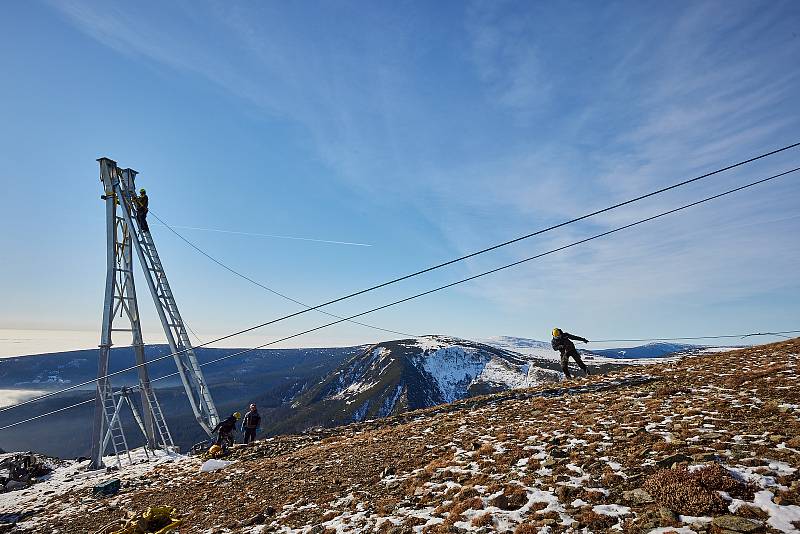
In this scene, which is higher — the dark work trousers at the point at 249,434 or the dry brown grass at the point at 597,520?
the dry brown grass at the point at 597,520

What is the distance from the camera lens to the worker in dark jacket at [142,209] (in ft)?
90.4

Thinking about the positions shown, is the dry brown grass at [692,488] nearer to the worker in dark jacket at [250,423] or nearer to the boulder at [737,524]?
the boulder at [737,524]

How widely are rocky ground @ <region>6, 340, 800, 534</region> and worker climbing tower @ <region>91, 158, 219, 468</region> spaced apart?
16.1 feet

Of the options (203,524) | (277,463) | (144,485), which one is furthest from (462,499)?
(144,485)

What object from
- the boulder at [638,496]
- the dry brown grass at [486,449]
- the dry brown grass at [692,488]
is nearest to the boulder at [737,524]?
the dry brown grass at [692,488]

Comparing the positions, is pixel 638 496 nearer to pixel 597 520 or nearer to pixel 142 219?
pixel 597 520

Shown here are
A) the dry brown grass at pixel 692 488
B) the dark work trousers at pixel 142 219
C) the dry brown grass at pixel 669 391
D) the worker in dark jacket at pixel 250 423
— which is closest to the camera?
the dry brown grass at pixel 692 488

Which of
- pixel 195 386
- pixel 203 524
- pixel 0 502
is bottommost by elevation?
pixel 0 502

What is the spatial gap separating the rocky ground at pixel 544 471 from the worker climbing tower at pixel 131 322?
16.1ft

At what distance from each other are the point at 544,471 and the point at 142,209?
1190 inches

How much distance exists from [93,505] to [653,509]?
→ 902 inches

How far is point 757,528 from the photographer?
22.0ft

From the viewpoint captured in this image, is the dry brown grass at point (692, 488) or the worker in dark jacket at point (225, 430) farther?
the worker in dark jacket at point (225, 430)

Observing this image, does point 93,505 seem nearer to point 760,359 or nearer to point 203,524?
point 203,524
